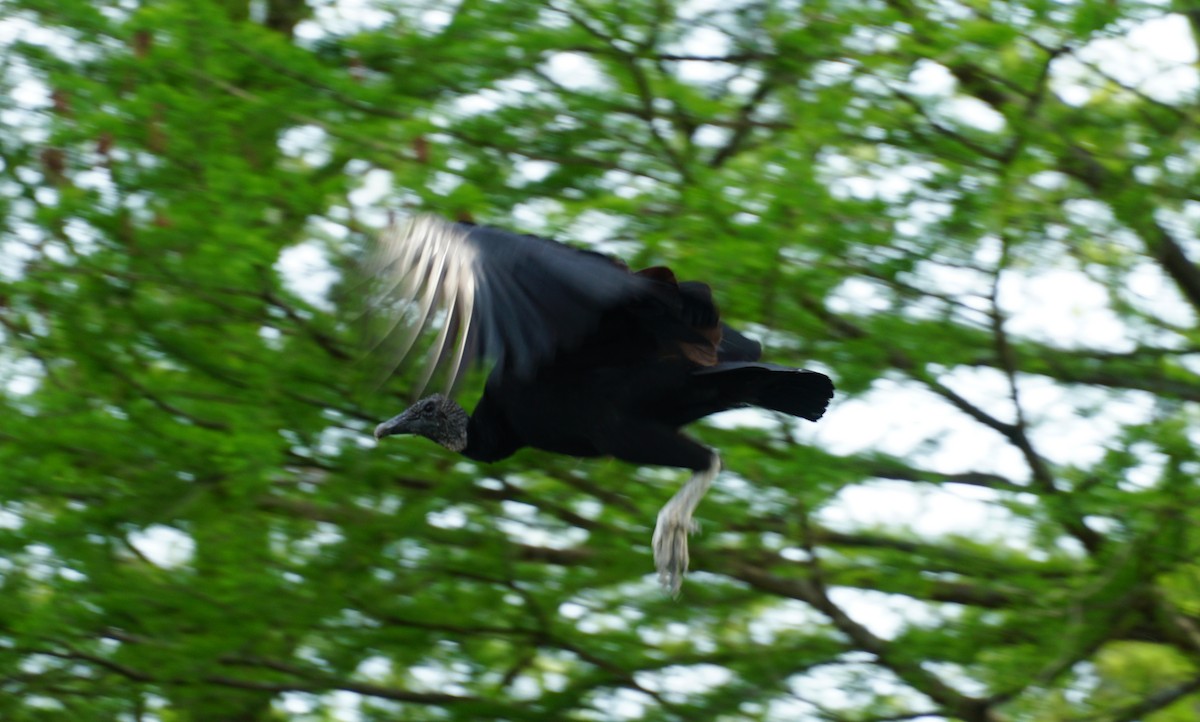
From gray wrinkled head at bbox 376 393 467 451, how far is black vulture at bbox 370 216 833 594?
0.45 ft

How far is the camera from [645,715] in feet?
20.0

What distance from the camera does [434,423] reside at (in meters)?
3.93

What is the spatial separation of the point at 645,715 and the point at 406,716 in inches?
37.8

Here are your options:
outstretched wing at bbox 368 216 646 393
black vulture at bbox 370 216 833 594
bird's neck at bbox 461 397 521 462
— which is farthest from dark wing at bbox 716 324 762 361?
outstretched wing at bbox 368 216 646 393

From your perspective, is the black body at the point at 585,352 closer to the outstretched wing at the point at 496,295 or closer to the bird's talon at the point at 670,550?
the outstretched wing at the point at 496,295

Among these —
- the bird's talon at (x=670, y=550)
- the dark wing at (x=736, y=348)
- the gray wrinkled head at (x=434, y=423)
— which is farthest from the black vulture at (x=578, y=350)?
the dark wing at (x=736, y=348)

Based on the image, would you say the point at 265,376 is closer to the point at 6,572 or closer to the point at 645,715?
the point at 6,572

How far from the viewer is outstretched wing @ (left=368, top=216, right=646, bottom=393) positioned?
3127 mm

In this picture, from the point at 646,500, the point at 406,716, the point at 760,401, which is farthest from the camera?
the point at 406,716

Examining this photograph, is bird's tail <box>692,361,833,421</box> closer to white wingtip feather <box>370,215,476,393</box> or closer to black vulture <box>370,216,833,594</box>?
black vulture <box>370,216,833,594</box>

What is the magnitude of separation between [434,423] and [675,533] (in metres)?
0.80

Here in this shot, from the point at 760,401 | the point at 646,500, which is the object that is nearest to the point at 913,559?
the point at 646,500

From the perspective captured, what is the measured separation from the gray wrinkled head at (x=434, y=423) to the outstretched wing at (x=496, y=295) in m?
0.46

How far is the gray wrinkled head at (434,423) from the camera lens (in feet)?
12.7
